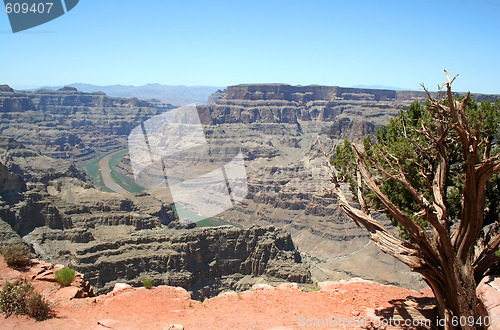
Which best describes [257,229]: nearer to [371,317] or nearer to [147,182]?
[371,317]

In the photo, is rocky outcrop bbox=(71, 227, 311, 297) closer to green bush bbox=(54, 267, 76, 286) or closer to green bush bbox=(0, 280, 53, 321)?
green bush bbox=(54, 267, 76, 286)

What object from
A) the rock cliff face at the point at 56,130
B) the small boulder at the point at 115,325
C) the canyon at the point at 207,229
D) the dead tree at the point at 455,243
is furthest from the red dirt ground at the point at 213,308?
the rock cliff face at the point at 56,130

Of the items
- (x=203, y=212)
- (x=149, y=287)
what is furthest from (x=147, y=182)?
(x=149, y=287)

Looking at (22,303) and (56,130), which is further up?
(22,303)

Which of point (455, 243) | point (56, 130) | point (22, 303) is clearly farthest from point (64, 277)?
point (56, 130)

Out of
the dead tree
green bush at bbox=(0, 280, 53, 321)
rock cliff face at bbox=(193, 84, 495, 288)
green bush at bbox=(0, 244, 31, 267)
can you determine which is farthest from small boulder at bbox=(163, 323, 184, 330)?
green bush at bbox=(0, 244, 31, 267)

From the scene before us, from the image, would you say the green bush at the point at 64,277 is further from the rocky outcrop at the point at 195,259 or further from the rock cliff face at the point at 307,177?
the rocky outcrop at the point at 195,259

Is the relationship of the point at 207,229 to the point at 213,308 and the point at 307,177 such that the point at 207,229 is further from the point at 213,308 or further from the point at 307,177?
the point at 307,177
